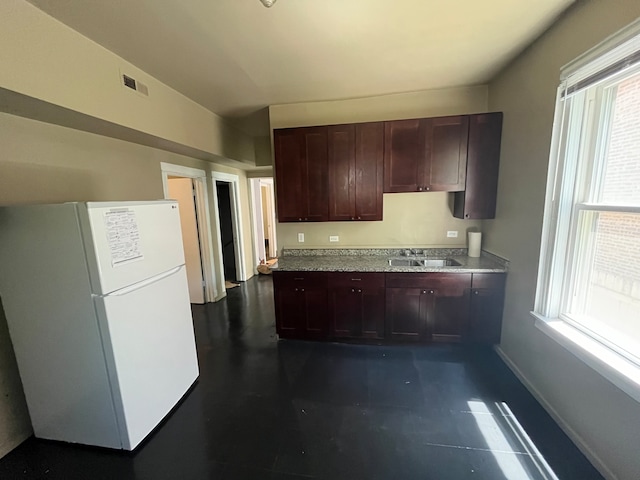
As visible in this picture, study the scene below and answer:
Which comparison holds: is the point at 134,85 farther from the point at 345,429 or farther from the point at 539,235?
the point at 539,235

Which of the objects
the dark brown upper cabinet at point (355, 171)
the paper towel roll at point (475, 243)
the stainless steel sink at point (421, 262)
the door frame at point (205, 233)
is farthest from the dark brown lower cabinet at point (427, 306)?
the door frame at point (205, 233)

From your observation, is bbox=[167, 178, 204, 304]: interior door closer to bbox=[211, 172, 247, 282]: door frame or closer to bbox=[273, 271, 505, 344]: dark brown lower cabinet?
bbox=[211, 172, 247, 282]: door frame

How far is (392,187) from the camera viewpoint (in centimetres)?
286

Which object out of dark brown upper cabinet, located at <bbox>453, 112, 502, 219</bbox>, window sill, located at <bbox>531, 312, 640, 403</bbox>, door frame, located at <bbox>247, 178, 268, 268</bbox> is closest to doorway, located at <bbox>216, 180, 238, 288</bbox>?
door frame, located at <bbox>247, 178, 268, 268</bbox>

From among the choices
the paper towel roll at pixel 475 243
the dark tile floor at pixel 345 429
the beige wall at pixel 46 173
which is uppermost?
the beige wall at pixel 46 173

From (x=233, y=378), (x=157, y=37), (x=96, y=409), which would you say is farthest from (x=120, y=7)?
(x=233, y=378)

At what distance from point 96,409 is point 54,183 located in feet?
5.42

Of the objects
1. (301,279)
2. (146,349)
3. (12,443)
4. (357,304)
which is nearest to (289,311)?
(301,279)

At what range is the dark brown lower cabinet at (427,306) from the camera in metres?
2.64

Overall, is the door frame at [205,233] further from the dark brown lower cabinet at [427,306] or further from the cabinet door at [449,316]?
the cabinet door at [449,316]

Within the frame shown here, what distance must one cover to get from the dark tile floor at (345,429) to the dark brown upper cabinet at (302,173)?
159cm

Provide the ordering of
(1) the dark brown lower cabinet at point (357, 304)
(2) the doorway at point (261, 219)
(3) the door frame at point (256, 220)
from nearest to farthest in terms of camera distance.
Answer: (1) the dark brown lower cabinet at point (357, 304)
(3) the door frame at point (256, 220)
(2) the doorway at point (261, 219)

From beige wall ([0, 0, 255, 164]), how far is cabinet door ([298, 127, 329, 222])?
138 cm

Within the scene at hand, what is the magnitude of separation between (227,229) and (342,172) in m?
3.16
